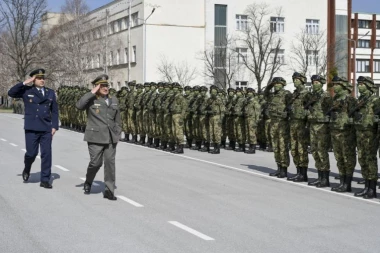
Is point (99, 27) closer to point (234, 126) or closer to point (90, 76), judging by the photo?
point (90, 76)

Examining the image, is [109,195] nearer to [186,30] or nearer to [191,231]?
[191,231]

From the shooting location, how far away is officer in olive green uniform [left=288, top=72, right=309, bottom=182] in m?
13.1

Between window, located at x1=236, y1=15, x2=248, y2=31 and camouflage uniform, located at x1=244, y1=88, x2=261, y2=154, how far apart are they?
39387mm

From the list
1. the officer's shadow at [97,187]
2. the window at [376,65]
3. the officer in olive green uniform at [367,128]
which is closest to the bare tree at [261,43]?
the window at [376,65]

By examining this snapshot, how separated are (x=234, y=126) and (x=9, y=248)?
1449 cm

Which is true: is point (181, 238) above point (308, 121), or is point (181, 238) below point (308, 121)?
below

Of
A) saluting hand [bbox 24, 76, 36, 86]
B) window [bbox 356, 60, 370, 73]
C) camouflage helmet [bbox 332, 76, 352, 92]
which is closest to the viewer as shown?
saluting hand [bbox 24, 76, 36, 86]

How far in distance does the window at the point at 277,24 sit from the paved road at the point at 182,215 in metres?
46.6

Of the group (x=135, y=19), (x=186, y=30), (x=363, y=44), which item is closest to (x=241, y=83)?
(x=186, y=30)

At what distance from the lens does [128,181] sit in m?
12.9

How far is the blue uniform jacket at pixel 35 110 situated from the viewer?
11594mm

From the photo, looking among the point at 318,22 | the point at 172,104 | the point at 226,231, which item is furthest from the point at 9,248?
the point at 318,22

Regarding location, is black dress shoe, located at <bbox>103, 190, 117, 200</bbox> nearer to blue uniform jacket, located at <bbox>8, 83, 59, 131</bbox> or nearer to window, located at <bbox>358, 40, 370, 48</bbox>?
blue uniform jacket, located at <bbox>8, 83, 59, 131</bbox>

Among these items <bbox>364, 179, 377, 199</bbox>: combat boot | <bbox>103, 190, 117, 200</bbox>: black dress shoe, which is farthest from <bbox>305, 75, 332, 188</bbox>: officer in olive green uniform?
<bbox>103, 190, 117, 200</bbox>: black dress shoe
